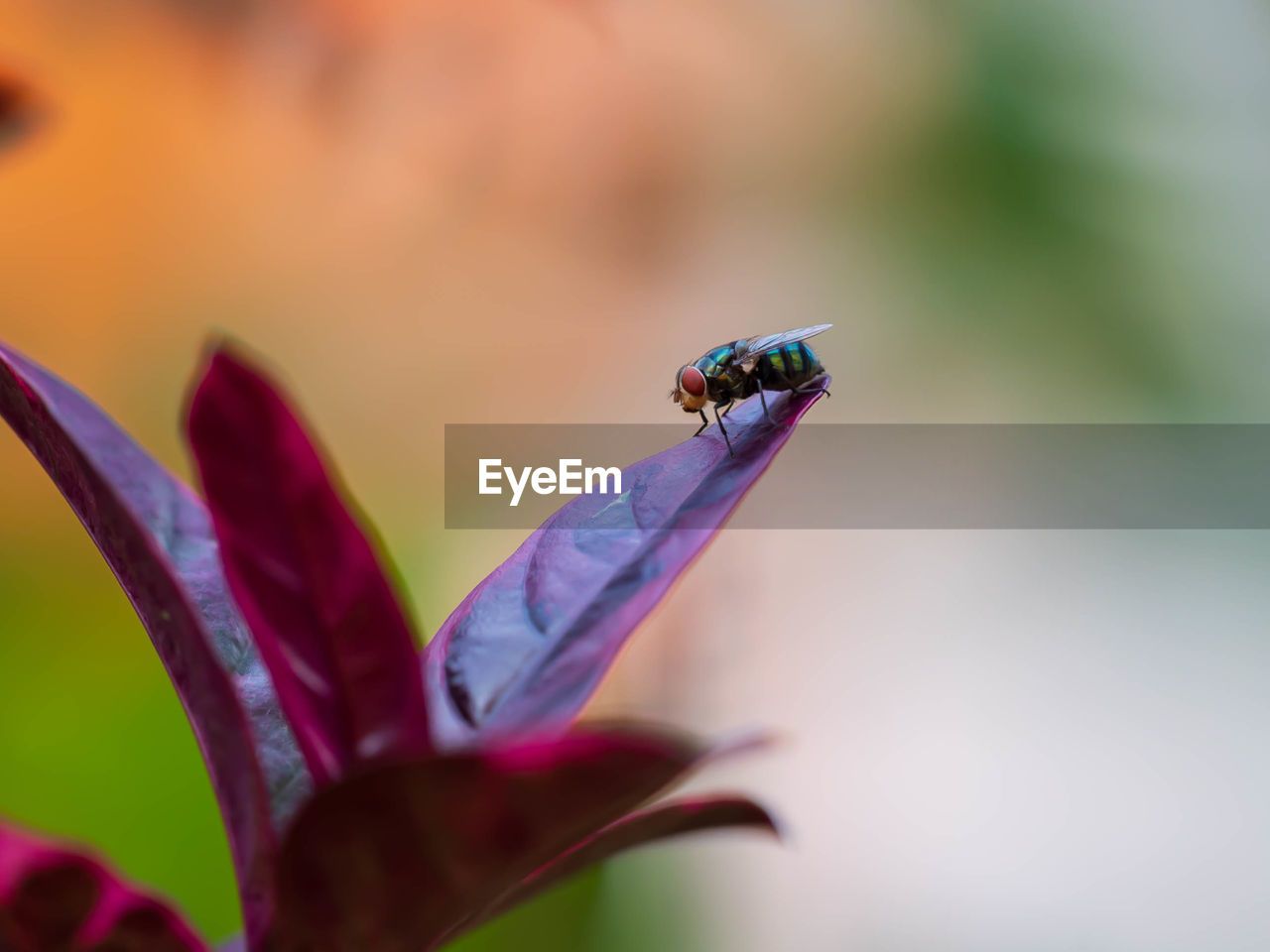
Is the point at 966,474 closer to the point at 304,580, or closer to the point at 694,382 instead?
the point at 694,382

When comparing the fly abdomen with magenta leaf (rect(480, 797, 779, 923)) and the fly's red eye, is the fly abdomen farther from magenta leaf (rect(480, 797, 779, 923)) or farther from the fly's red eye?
magenta leaf (rect(480, 797, 779, 923))

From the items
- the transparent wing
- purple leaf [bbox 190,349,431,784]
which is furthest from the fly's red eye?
purple leaf [bbox 190,349,431,784]

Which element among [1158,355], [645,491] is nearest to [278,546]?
[645,491]

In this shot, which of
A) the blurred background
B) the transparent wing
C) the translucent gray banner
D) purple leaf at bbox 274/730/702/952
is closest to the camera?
purple leaf at bbox 274/730/702/952

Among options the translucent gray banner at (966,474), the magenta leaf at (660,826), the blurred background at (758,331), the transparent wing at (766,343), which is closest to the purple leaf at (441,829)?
the magenta leaf at (660,826)

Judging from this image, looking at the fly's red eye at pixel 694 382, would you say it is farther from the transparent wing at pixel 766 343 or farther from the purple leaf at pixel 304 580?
the purple leaf at pixel 304 580

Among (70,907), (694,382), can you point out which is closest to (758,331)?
(694,382)
